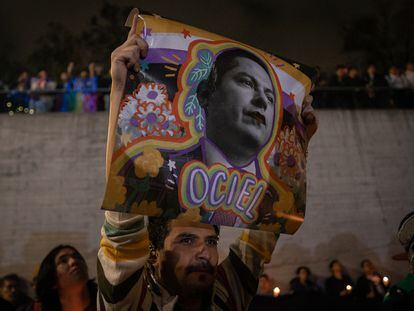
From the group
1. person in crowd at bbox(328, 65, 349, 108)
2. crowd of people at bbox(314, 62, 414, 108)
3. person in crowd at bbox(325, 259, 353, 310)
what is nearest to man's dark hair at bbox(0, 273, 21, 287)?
person in crowd at bbox(325, 259, 353, 310)

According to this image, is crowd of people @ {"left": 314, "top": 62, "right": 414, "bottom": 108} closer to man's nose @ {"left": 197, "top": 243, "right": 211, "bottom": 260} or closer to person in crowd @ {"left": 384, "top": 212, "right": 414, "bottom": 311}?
person in crowd @ {"left": 384, "top": 212, "right": 414, "bottom": 311}

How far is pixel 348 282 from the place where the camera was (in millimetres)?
9109

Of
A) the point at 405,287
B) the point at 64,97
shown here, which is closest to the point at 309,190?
the point at 64,97

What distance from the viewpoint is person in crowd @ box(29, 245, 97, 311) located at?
141 inches

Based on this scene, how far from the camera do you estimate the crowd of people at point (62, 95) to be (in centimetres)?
1058

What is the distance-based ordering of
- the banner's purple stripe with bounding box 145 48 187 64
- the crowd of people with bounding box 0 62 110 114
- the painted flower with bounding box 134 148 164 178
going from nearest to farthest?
1. the painted flower with bounding box 134 148 164 178
2. the banner's purple stripe with bounding box 145 48 187 64
3. the crowd of people with bounding box 0 62 110 114

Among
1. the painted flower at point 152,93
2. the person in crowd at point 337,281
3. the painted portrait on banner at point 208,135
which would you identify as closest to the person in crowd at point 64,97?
the person in crowd at point 337,281

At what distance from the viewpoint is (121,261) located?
2119 millimetres

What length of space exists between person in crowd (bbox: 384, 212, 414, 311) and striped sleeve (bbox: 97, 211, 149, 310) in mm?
1442

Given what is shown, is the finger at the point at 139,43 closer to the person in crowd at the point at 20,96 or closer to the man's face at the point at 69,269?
the man's face at the point at 69,269

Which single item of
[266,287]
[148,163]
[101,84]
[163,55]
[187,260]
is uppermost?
[101,84]

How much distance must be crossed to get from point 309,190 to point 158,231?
318 inches

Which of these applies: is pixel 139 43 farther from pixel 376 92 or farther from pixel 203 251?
pixel 376 92

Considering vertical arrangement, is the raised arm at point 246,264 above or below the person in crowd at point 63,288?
above
